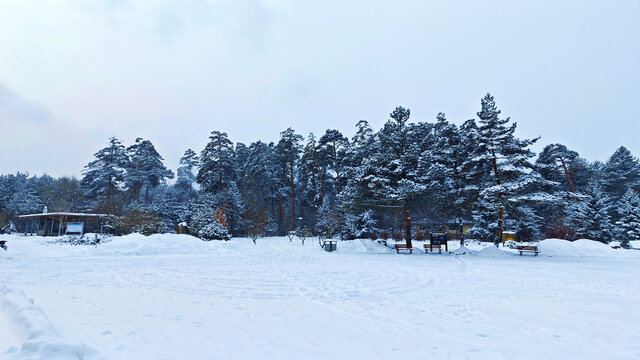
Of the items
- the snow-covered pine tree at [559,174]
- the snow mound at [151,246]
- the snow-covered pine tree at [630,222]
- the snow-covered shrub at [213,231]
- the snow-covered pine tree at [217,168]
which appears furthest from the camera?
the snow-covered pine tree at [217,168]

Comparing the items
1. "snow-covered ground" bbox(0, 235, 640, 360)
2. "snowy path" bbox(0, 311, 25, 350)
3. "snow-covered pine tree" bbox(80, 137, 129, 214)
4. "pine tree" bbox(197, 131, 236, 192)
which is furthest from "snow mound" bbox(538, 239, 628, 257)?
"snow-covered pine tree" bbox(80, 137, 129, 214)

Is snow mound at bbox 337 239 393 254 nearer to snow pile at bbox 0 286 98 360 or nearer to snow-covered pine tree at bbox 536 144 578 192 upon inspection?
snow pile at bbox 0 286 98 360

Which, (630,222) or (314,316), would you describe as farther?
(630,222)

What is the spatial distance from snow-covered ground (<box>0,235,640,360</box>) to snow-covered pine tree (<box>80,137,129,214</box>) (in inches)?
1616

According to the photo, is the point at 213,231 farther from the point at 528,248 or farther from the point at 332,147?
the point at 528,248

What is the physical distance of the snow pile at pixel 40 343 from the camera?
3.34 m

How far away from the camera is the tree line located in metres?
21.9

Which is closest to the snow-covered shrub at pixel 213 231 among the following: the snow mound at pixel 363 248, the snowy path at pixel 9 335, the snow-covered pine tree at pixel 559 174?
the snow mound at pixel 363 248

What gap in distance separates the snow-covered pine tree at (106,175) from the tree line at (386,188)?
6.6 inches

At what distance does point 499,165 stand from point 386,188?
309 inches

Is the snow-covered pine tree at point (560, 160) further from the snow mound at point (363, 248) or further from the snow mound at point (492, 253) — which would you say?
the snow mound at point (363, 248)

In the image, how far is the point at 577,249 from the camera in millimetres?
20562

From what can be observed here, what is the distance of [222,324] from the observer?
5031mm

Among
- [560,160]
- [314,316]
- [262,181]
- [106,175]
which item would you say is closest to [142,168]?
[106,175]
